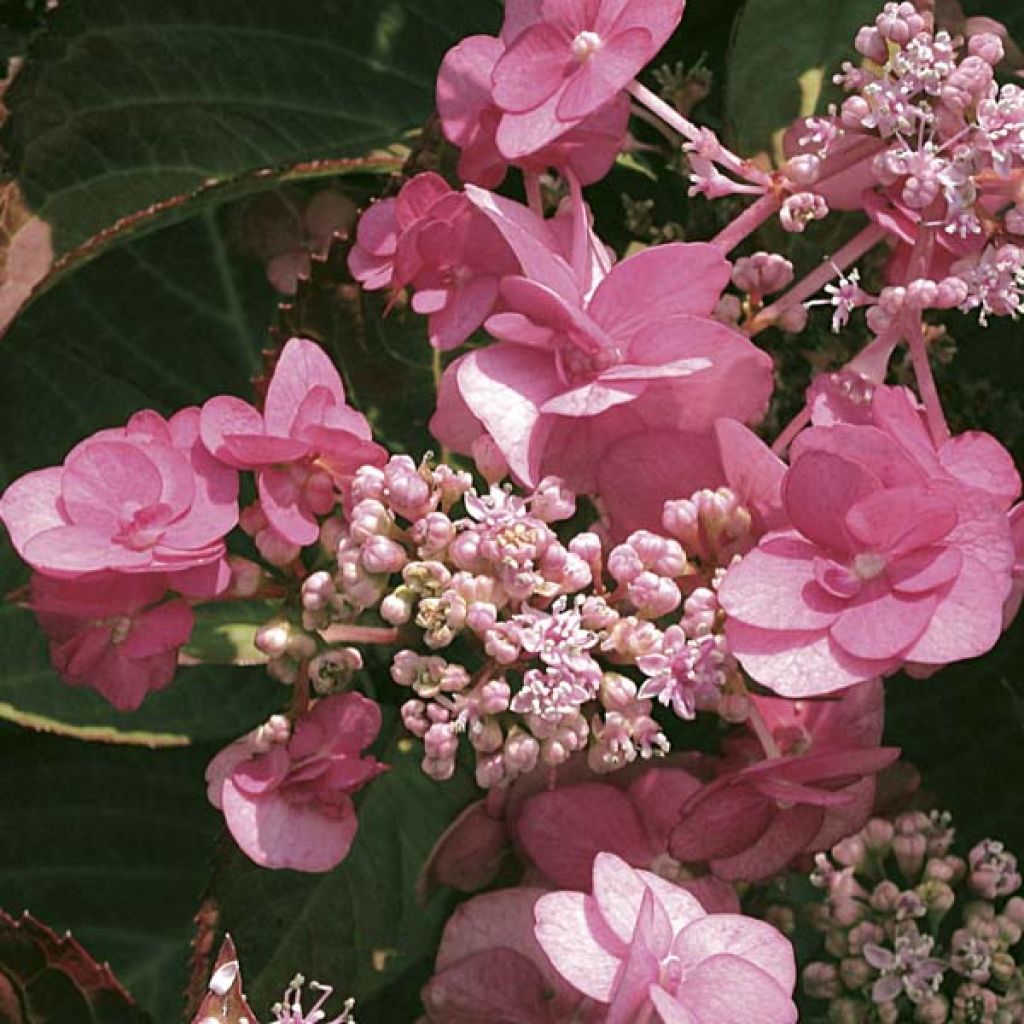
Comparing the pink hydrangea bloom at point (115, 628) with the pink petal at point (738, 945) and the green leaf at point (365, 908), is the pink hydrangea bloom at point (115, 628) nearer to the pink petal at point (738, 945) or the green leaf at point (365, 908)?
the green leaf at point (365, 908)

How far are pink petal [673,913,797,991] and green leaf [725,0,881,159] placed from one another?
415 millimetres

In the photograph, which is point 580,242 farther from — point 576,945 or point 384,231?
point 576,945

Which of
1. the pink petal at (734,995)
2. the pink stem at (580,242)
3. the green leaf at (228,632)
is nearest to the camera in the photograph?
the pink petal at (734,995)

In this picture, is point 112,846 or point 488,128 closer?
point 488,128

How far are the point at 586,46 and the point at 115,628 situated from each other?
0.33 m

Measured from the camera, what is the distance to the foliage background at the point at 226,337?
3.39ft

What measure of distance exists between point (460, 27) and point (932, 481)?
520 mm

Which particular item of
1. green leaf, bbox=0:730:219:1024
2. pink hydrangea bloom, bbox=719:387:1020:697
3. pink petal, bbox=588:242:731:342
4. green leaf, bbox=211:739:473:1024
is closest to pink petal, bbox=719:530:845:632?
pink hydrangea bloom, bbox=719:387:1020:697

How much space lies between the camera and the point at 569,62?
0.89m

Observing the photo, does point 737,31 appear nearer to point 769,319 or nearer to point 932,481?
point 769,319

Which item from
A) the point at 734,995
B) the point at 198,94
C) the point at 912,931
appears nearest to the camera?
the point at 734,995

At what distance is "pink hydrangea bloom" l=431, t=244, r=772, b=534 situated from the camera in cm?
84

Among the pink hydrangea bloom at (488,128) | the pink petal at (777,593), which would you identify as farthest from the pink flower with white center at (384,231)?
the pink petal at (777,593)

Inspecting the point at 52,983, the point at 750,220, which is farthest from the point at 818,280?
the point at 52,983
